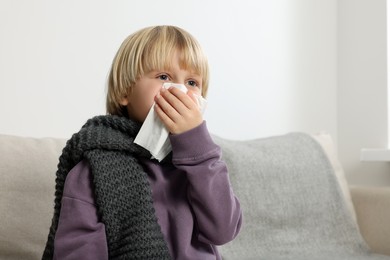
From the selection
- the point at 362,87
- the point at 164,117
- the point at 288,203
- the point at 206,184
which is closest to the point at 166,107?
the point at 164,117

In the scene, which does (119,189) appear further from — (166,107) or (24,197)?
(24,197)

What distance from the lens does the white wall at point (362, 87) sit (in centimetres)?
232

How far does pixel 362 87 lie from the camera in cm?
242

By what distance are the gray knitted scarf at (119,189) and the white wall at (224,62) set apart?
61 centimetres

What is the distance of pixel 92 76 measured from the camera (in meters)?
1.71

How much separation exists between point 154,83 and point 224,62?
3.60 ft

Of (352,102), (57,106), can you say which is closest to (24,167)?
(57,106)

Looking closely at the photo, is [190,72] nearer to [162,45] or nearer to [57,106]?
[162,45]

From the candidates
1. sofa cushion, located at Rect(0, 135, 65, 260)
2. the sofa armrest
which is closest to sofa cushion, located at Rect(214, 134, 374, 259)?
the sofa armrest

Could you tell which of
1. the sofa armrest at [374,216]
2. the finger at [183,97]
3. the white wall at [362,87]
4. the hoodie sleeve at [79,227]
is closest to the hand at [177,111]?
the finger at [183,97]

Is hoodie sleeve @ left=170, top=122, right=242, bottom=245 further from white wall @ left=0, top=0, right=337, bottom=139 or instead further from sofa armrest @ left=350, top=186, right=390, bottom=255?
sofa armrest @ left=350, top=186, right=390, bottom=255

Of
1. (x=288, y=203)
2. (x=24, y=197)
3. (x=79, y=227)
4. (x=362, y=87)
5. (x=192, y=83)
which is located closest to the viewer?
(x=79, y=227)

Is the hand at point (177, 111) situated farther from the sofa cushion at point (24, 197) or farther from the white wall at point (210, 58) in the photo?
the white wall at point (210, 58)

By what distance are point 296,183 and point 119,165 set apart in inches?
35.6
